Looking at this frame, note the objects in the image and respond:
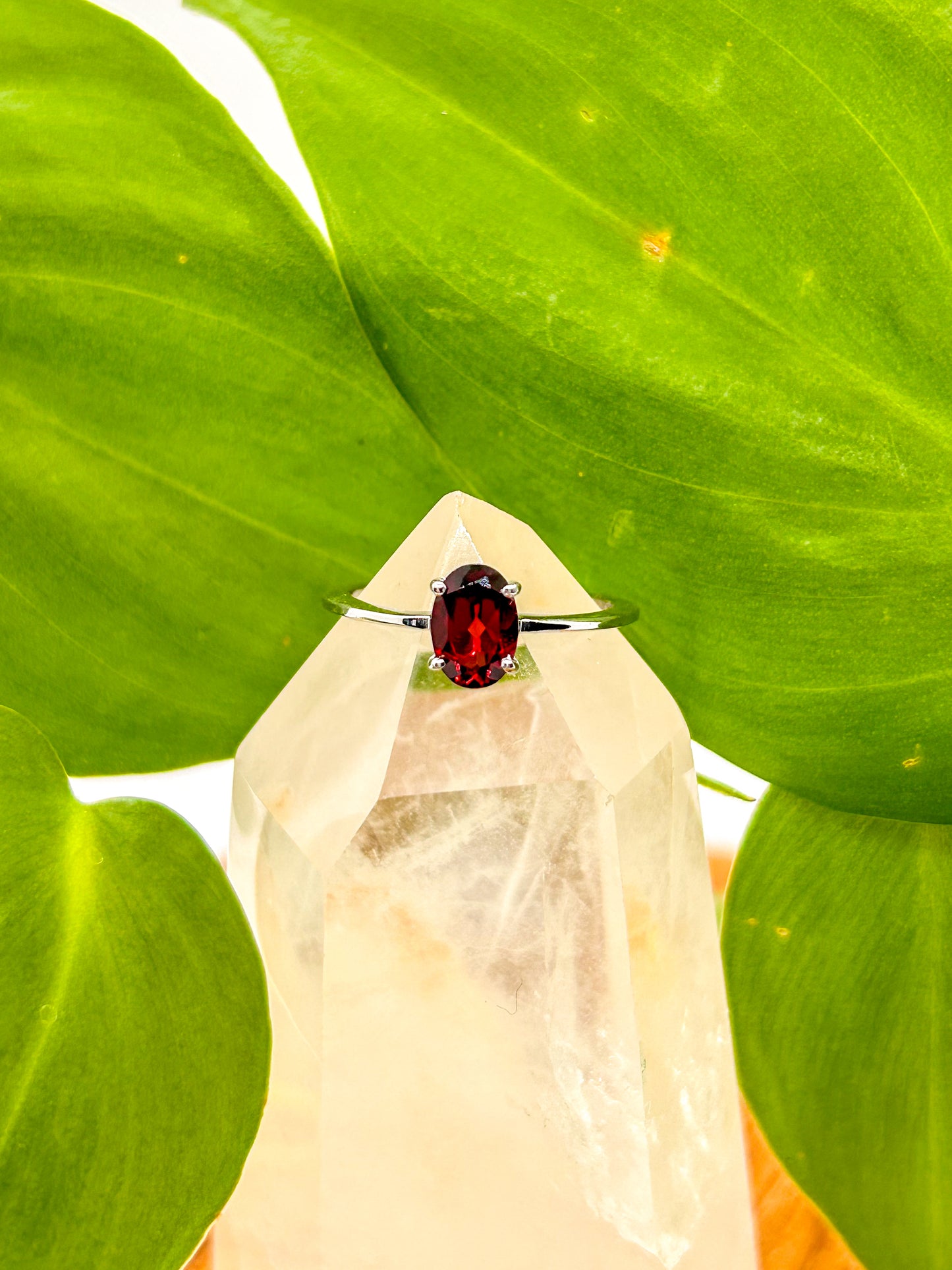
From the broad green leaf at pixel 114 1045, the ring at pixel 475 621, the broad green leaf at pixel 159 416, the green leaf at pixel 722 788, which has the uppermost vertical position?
the broad green leaf at pixel 159 416

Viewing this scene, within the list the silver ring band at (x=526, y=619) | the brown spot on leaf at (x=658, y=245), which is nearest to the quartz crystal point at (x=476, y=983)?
the silver ring band at (x=526, y=619)

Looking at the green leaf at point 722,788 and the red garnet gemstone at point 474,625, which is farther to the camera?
the green leaf at point 722,788

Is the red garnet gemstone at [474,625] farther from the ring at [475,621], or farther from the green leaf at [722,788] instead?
the green leaf at [722,788]

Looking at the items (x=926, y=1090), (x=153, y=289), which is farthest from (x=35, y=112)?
(x=926, y=1090)

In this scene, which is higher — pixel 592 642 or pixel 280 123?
pixel 280 123

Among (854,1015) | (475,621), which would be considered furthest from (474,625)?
(854,1015)

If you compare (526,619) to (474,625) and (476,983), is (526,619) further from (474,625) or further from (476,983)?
(476,983)

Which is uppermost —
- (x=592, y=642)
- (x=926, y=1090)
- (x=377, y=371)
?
(x=377, y=371)

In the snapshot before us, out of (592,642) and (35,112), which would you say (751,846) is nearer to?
(592,642)

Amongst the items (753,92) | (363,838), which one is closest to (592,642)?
(363,838)
